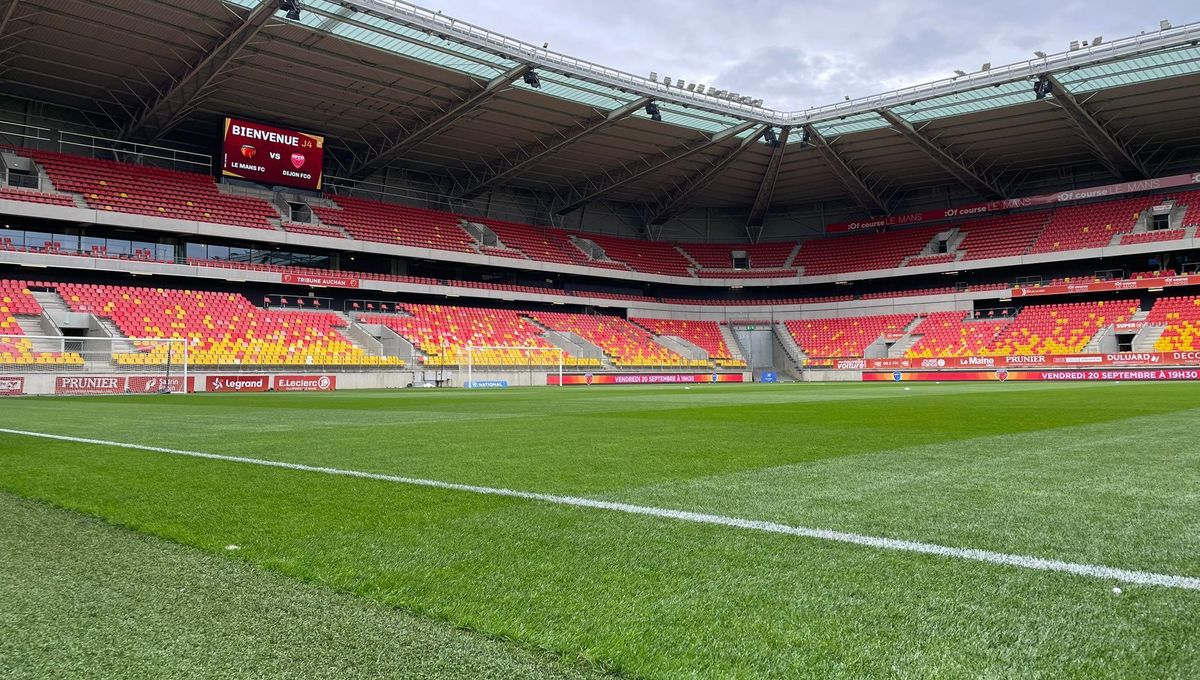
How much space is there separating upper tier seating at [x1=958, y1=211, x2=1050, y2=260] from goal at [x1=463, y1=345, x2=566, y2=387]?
29.7 meters

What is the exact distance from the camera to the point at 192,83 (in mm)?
33031

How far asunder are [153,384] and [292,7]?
50.9ft

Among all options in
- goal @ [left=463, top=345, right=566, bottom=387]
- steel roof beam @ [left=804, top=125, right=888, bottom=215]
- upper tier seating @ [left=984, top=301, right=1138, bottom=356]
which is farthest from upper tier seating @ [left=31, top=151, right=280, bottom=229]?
upper tier seating @ [left=984, top=301, right=1138, bottom=356]

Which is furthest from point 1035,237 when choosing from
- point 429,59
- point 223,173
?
point 223,173

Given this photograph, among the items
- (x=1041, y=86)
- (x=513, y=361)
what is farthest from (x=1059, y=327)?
(x=513, y=361)

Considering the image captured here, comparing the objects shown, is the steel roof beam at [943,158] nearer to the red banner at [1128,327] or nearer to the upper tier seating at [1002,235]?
the upper tier seating at [1002,235]

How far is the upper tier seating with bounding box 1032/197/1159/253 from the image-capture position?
47125 mm

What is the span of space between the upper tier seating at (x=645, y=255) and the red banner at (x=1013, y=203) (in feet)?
40.0

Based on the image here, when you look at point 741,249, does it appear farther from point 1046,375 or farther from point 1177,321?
point 1177,321

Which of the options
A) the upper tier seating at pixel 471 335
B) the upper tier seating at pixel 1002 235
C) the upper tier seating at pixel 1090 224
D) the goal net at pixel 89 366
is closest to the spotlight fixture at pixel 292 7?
the goal net at pixel 89 366

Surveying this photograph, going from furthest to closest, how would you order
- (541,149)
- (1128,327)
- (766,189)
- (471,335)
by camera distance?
(766,189) → (471,335) → (541,149) → (1128,327)

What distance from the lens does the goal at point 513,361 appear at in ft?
132

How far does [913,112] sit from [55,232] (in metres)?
43.3

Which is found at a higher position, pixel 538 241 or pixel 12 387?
pixel 538 241
